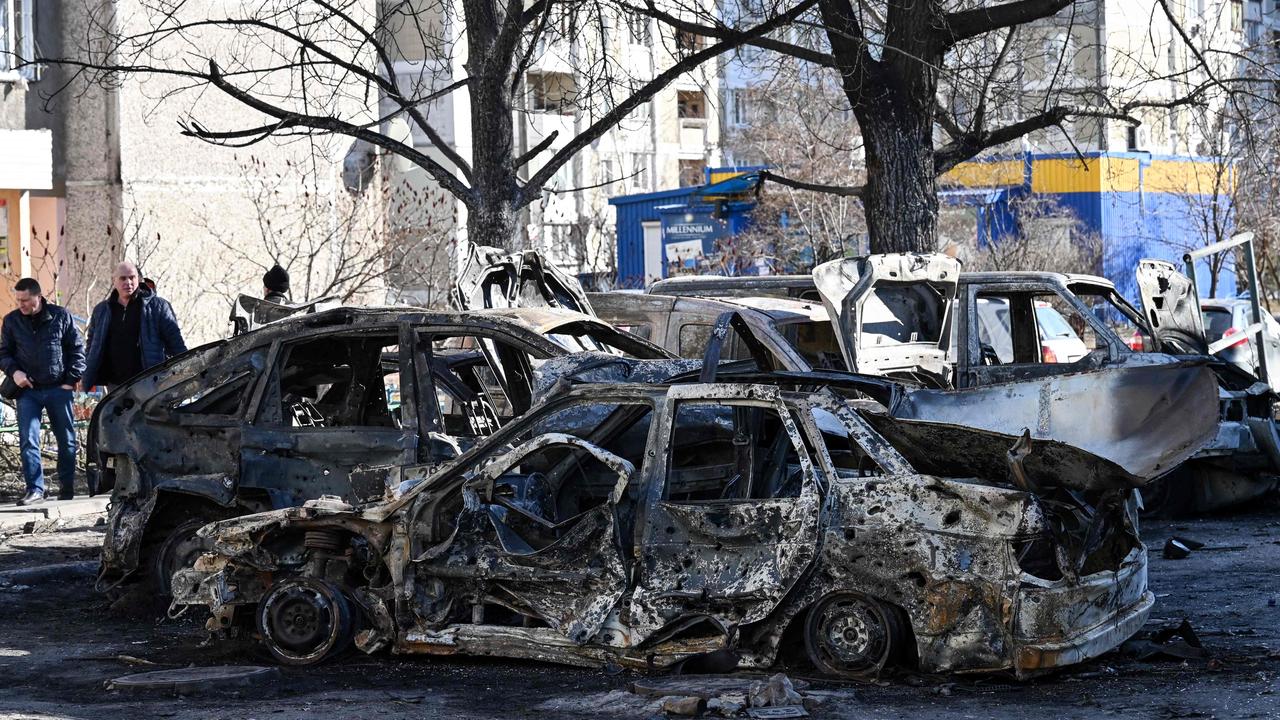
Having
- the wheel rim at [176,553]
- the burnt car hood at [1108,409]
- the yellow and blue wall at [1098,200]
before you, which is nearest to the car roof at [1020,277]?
A: the burnt car hood at [1108,409]

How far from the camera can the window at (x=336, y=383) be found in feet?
30.4

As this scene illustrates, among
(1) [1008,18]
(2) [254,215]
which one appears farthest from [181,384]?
(2) [254,215]

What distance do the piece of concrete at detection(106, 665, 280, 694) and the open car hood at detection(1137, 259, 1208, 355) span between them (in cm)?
850

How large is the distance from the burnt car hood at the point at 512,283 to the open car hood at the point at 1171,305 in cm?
468

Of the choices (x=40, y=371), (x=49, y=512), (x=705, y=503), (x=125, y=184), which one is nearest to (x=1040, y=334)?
(x=705, y=503)

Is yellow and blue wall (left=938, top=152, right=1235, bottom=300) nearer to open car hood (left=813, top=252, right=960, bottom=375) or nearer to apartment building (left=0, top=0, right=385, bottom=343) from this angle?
apartment building (left=0, top=0, right=385, bottom=343)

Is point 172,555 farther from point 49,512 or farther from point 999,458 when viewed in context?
point 999,458

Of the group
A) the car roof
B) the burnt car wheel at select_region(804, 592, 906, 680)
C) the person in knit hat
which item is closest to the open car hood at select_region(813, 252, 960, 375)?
the car roof

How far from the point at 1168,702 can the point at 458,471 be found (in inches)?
126

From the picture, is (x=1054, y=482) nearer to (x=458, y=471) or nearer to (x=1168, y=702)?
(x=1168, y=702)

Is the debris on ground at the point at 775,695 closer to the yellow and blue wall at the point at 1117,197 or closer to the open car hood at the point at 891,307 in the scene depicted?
the open car hood at the point at 891,307

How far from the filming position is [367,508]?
24.0 feet

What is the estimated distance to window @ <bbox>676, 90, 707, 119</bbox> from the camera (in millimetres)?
50344

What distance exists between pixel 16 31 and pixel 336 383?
16.2 m
